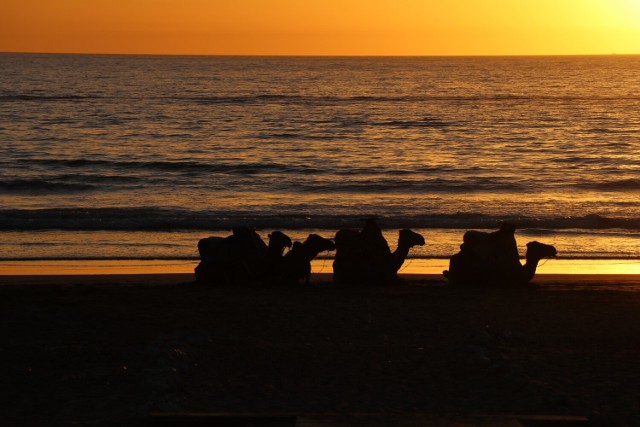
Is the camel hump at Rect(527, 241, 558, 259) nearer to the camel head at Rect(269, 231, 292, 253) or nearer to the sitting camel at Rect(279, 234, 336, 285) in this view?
the sitting camel at Rect(279, 234, 336, 285)

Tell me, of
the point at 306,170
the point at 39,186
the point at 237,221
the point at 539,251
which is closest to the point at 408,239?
the point at 539,251

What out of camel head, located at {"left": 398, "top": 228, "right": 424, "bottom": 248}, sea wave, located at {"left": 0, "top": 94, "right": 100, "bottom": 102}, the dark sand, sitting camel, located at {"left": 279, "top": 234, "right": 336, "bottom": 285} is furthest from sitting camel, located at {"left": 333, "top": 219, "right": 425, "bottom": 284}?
sea wave, located at {"left": 0, "top": 94, "right": 100, "bottom": 102}

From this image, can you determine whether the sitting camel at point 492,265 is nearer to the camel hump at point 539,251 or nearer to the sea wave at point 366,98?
the camel hump at point 539,251

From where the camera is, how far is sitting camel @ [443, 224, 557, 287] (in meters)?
12.9

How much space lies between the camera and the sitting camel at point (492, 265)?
12922 mm

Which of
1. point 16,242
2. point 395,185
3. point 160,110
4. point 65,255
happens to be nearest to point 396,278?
point 65,255

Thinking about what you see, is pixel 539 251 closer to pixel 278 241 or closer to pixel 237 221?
pixel 278 241

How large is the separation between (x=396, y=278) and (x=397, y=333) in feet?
11.1

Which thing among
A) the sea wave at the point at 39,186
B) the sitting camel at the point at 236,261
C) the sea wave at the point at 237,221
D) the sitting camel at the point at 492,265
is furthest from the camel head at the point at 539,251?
the sea wave at the point at 39,186

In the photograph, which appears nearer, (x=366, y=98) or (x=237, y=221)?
(x=237, y=221)

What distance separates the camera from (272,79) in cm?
11512

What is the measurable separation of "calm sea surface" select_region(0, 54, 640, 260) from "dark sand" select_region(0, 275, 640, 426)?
575 centimetres

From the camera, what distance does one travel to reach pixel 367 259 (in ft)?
42.9

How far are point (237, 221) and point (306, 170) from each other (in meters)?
12.6
